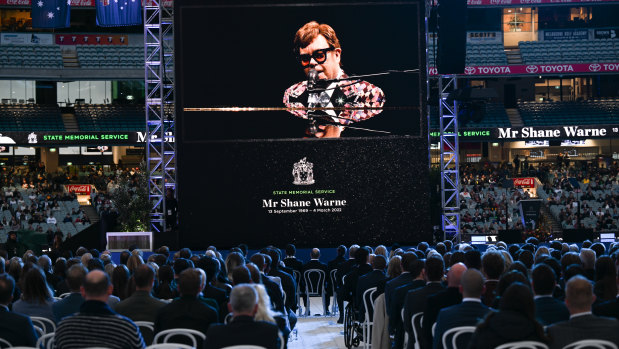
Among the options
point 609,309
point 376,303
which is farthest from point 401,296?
point 609,309

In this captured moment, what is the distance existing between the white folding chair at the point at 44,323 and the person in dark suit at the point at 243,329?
7.07ft

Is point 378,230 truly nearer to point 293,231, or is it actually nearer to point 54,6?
point 293,231

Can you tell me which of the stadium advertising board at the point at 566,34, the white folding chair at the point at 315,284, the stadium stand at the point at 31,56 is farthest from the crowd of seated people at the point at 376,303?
the stadium advertising board at the point at 566,34

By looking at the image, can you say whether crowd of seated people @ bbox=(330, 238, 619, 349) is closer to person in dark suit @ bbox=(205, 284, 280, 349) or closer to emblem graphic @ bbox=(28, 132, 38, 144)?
person in dark suit @ bbox=(205, 284, 280, 349)

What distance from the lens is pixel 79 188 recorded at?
136ft

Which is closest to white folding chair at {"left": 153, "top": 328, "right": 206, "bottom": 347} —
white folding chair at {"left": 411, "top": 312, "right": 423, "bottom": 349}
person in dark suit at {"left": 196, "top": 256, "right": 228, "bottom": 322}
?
person in dark suit at {"left": 196, "top": 256, "right": 228, "bottom": 322}

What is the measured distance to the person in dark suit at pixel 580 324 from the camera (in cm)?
507

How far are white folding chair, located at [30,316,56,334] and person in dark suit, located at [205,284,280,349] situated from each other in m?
2.16

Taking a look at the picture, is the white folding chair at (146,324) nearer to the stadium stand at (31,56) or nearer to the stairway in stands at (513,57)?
the stadium stand at (31,56)

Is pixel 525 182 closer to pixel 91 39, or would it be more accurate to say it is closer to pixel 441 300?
pixel 91 39

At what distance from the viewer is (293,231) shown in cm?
1889

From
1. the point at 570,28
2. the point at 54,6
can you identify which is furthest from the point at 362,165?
the point at 570,28

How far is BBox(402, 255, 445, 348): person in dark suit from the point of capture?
285 inches

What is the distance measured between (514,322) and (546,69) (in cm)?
4020
